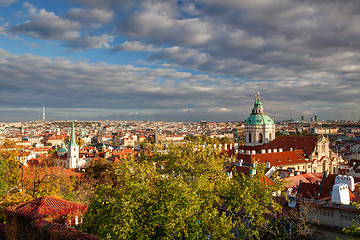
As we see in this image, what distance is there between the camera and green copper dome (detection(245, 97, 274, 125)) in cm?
7769

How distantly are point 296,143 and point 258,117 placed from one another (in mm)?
16357

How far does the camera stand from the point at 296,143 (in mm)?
Result: 63781

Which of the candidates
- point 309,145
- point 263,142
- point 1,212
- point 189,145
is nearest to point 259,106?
point 263,142

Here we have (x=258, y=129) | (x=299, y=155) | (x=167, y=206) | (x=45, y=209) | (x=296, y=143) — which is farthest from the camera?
(x=258, y=129)

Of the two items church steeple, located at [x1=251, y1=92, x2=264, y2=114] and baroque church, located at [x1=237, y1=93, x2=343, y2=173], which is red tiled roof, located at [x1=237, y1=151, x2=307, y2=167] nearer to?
baroque church, located at [x1=237, y1=93, x2=343, y2=173]

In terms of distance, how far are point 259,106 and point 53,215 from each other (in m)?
70.4

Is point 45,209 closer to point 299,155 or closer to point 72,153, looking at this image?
point 299,155

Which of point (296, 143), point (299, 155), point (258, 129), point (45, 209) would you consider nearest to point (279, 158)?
point (299, 155)

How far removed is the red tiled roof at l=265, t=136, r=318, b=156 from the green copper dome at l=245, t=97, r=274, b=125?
8.23 m

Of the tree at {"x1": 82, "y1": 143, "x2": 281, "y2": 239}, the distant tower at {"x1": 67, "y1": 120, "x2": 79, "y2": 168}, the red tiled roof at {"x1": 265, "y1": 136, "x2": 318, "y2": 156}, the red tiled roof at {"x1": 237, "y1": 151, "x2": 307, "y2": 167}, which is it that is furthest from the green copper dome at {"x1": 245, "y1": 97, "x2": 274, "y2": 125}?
the tree at {"x1": 82, "y1": 143, "x2": 281, "y2": 239}

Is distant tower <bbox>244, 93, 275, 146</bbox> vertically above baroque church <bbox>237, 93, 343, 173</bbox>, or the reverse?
distant tower <bbox>244, 93, 275, 146</bbox>

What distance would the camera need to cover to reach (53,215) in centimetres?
1728

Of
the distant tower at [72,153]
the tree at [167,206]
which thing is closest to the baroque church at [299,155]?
the tree at [167,206]

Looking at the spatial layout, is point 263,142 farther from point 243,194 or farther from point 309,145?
point 243,194
